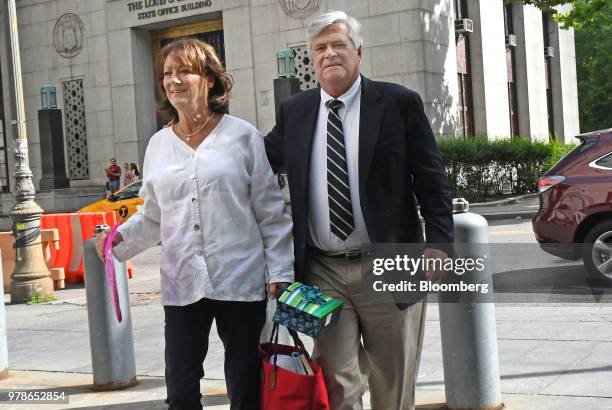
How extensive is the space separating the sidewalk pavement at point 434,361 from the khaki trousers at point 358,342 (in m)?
1.35

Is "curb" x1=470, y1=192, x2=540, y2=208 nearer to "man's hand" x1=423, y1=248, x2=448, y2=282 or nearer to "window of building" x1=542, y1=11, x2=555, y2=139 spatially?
"window of building" x1=542, y1=11, x2=555, y2=139

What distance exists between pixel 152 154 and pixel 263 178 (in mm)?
548

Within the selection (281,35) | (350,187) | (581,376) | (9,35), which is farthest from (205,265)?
(281,35)

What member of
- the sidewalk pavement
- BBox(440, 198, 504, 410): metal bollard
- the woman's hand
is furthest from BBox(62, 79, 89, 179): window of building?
the woman's hand

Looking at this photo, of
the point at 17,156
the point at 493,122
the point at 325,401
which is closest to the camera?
the point at 325,401

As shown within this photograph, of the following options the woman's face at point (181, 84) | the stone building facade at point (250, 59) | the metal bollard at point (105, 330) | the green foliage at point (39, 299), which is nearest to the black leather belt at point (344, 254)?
the woman's face at point (181, 84)

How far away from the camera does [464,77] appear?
29.0 metres

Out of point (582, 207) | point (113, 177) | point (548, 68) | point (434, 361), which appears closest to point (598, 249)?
point (582, 207)

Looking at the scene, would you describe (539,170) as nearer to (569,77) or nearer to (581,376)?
(569,77)

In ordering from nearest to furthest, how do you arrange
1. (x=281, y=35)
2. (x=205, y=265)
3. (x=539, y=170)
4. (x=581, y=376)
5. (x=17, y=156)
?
(x=205, y=265) → (x=581, y=376) → (x=17, y=156) → (x=539, y=170) → (x=281, y=35)

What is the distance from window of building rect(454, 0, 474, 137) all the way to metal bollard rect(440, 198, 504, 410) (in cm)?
2369

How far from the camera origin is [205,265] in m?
3.70

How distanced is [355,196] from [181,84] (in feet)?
2.94

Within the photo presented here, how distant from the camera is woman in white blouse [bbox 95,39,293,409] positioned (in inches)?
146
